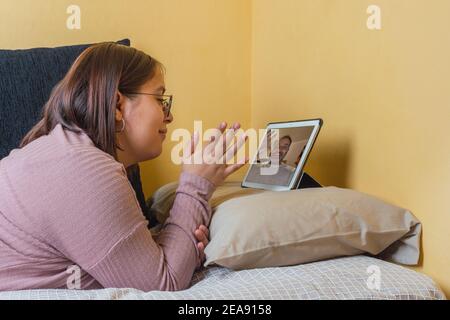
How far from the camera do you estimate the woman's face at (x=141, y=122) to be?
1.01m

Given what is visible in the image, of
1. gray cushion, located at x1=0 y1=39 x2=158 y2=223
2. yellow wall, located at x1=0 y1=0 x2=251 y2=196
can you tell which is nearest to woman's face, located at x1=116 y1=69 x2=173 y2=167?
gray cushion, located at x1=0 y1=39 x2=158 y2=223

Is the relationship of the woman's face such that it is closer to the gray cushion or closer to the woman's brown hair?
the woman's brown hair

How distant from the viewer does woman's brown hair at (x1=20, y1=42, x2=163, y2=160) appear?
0.95 metres

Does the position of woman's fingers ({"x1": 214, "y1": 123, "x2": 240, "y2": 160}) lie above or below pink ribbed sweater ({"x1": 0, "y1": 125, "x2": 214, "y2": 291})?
above

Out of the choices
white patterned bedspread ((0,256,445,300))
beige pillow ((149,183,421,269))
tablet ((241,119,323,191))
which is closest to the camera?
white patterned bedspread ((0,256,445,300))

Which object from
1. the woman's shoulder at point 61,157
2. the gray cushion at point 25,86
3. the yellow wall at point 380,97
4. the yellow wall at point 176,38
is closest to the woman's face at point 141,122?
the woman's shoulder at point 61,157

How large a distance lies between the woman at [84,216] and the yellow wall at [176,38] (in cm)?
71

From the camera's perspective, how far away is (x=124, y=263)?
82cm

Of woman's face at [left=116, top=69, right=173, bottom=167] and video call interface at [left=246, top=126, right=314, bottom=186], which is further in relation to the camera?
video call interface at [left=246, top=126, right=314, bottom=186]

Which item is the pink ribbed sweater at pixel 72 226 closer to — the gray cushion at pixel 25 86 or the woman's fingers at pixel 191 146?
the woman's fingers at pixel 191 146

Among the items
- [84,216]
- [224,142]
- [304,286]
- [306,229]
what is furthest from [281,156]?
[84,216]

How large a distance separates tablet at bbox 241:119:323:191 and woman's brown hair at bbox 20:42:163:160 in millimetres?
397

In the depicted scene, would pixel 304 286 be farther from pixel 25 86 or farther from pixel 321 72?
pixel 25 86
